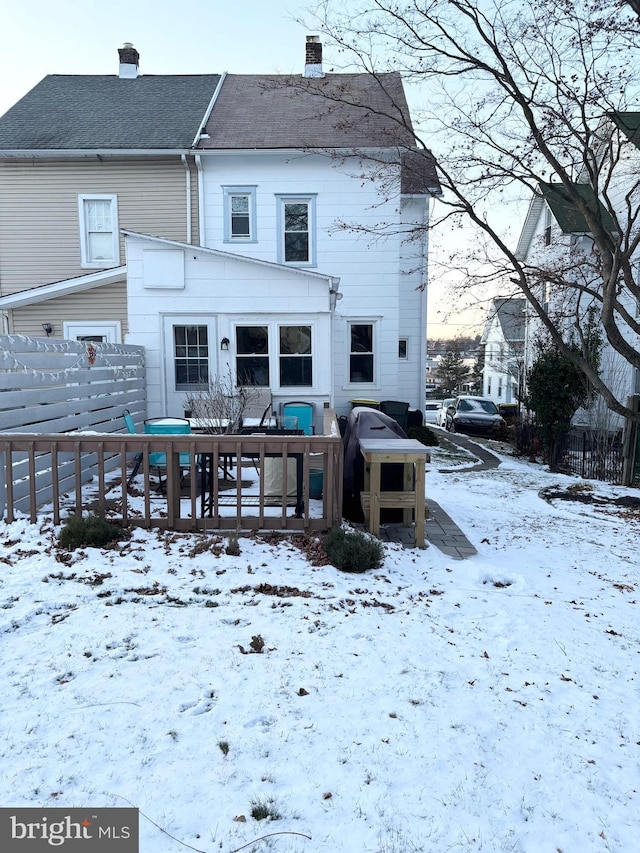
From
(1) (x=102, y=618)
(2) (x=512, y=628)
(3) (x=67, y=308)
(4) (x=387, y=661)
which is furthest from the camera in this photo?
(3) (x=67, y=308)

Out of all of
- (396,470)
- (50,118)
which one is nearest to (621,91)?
(396,470)

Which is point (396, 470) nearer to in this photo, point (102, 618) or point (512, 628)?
point (512, 628)

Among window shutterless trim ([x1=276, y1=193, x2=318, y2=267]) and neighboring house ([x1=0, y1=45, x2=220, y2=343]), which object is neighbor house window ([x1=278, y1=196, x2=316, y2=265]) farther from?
neighboring house ([x1=0, y1=45, x2=220, y2=343])

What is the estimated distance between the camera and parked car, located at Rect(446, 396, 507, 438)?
19.4 meters

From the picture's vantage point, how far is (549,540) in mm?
6297

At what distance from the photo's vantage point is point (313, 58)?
50.3ft

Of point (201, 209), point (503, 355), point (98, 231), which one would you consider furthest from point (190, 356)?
point (503, 355)

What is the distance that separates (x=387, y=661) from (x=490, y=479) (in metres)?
7.66

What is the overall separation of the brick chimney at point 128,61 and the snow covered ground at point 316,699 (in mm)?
15495

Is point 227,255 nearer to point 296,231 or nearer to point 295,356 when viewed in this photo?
point 295,356

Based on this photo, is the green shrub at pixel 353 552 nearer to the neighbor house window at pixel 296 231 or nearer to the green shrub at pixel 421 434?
the green shrub at pixel 421 434

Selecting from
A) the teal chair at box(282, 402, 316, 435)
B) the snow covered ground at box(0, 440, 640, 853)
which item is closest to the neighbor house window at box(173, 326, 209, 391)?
the teal chair at box(282, 402, 316, 435)

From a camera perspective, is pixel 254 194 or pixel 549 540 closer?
pixel 549 540

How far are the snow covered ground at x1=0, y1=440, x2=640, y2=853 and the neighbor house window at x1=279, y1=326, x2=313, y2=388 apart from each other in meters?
5.75
